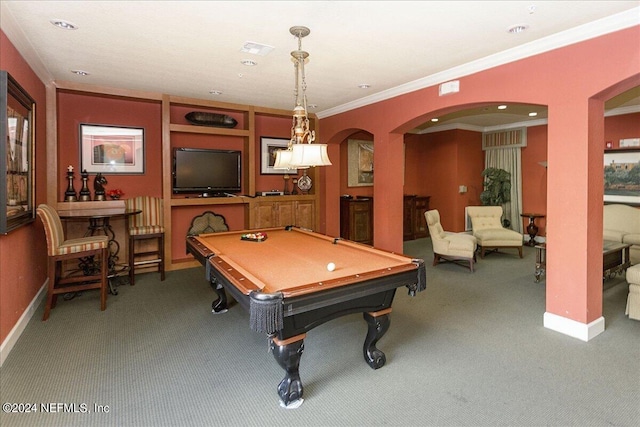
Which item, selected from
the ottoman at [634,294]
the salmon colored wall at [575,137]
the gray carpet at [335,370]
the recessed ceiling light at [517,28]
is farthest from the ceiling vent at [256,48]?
the ottoman at [634,294]

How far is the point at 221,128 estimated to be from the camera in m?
5.66

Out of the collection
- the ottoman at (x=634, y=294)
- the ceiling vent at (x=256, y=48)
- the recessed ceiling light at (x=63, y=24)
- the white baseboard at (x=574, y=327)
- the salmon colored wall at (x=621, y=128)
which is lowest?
the white baseboard at (x=574, y=327)

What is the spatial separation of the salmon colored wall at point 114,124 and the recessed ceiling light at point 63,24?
7.22ft

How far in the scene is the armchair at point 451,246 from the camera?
5.29 metres

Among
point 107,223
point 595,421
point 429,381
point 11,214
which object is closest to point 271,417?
point 429,381

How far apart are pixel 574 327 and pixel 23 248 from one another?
200 inches

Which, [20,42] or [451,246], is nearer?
[20,42]

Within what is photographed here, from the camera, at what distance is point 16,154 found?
3031 millimetres

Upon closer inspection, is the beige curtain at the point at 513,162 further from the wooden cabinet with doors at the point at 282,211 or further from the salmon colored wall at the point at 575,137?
the salmon colored wall at the point at 575,137

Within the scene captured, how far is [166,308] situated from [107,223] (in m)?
1.73

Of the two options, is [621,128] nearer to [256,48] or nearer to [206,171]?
[256,48]

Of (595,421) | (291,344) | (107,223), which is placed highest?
(107,223)

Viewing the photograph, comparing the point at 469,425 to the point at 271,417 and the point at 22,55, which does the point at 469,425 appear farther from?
the point at 22,55

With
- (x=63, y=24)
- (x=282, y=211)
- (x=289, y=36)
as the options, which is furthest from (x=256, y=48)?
(x=282, y=211)
